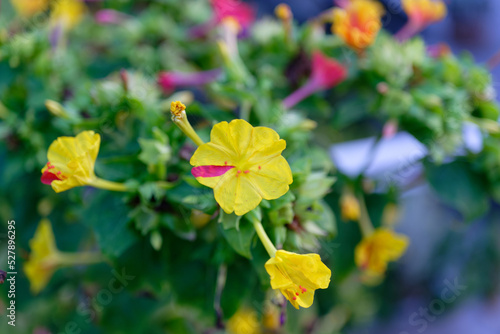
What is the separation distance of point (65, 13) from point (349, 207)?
809mm

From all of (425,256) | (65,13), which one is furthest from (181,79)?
(425,256)

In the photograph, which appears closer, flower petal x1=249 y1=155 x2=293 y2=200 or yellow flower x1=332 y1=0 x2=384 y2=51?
flower petal x1=249 y1=155 x2=293 y2=200

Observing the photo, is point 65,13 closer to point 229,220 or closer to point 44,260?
point 44,260

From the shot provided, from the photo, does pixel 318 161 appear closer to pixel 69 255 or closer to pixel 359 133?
pixel 69 255

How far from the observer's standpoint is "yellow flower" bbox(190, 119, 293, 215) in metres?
0.48

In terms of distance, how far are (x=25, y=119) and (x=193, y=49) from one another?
1.63ft

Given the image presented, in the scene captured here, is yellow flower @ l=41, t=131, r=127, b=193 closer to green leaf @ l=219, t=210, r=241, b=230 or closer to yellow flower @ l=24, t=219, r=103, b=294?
green leaf @ l=219, t=210, r=241, b=230

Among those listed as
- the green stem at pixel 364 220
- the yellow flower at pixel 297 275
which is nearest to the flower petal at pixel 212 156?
the yellow flower at pixel 297 275

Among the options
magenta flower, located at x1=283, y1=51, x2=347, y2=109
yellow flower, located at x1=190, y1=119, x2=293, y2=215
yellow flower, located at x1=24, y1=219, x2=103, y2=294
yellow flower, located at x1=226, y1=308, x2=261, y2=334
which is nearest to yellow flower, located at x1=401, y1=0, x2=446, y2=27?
magenta flower, located at x1=283, y1=51, x2=347, y2=109

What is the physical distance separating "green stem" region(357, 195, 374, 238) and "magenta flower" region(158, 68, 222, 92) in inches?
17.6

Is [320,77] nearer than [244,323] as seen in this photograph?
Yes

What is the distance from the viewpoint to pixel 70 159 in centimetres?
54

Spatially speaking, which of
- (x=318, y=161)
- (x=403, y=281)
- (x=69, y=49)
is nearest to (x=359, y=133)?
(x=403, y=281)

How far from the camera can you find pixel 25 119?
0.81m
